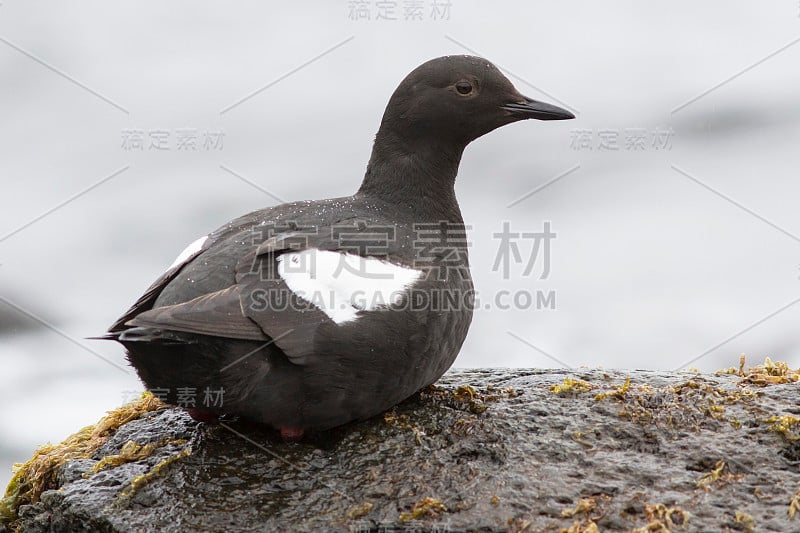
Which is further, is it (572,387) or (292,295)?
(572,387)

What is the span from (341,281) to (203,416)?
946 mm

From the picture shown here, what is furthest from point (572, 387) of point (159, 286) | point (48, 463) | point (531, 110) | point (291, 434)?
point (48, 463)

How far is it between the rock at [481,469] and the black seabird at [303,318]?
0.20 metres

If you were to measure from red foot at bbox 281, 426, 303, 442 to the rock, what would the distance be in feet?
0.18

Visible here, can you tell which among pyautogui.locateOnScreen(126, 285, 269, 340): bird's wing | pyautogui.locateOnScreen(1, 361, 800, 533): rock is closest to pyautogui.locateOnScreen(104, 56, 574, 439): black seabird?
pyautogui.locateOnScreen(126, 285, 269, 340): bird's wing

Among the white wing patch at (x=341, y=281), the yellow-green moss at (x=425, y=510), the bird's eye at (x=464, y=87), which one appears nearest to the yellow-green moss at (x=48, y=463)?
the white wing patch at (x=341, y=281)

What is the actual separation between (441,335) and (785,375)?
1.78 metres

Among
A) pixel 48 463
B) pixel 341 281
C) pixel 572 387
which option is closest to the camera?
pixel 341 281

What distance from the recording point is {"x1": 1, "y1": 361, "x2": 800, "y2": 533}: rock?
360cm

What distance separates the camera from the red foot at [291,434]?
4215 mm

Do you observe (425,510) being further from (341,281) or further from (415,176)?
(415,176)

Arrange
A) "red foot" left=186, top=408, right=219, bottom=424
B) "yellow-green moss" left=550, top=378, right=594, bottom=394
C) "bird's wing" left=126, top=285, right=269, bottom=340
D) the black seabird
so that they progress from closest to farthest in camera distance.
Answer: "bird's wing" left=126, top=285, right=269, bottom=340, the black seabird, "red foot" left=186, top=408, right=219, bottom=424, "yellow-green moss" left=550, top=378, right=594, bottom=394

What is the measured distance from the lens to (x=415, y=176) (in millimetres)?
5176

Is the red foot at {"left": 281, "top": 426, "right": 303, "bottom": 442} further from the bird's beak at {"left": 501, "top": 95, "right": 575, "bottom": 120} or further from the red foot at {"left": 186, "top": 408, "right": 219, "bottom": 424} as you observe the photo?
the bird's beak at {"left": 501, "top": 95, "right": 575, "bottom": 120}
